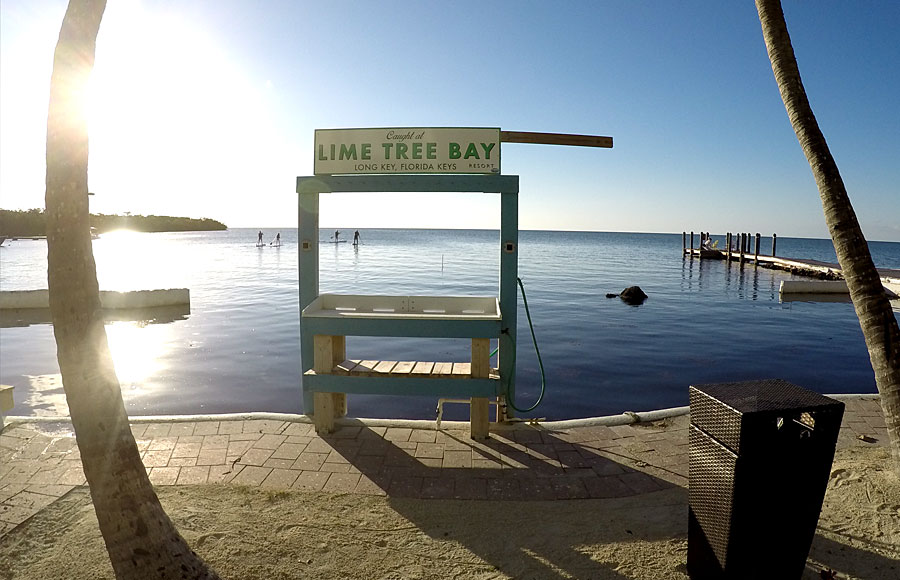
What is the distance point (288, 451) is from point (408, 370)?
1416 mm

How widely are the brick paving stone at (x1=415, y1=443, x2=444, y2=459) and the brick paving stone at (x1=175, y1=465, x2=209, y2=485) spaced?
188 cm

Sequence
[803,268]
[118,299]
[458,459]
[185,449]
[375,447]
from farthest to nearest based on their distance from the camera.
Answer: [803,268] < [118,299] < [375,447] < [185,449] < [458,459]

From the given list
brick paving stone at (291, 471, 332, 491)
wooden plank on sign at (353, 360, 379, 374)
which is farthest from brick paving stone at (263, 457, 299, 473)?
wooden plank on sign at (353, 360, 379, 374)

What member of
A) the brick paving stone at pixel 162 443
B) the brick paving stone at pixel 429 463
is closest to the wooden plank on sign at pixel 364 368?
the brick paving stone at pixel 429 463

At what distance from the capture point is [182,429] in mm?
5902

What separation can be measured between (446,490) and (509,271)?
2.56 m

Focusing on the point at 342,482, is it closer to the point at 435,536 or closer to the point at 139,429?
the point at 435,536

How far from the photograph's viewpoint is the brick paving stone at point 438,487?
14.8 ft

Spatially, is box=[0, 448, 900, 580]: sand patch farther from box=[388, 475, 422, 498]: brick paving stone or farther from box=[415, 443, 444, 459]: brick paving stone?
box=[415, 443, 444, 459]: brick paving stone

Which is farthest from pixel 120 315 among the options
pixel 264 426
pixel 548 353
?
pixel 264 426

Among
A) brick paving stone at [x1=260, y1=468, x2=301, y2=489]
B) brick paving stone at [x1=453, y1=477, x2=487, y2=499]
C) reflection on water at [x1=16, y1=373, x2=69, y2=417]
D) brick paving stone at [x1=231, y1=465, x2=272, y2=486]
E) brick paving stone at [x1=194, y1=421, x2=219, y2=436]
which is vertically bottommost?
reflection on water at [x1=16, y1=373, x2=69, y2=417]

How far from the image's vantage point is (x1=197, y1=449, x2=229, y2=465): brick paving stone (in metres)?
5.08

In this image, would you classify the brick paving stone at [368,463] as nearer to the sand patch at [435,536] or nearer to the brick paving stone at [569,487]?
the sand patch at [435,536]

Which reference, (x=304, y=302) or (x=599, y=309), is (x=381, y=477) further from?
(x=599, y=309)
